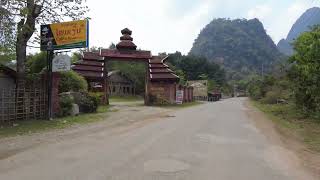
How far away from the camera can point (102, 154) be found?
12781 mm

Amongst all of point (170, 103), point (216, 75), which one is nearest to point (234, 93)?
point (216, 75)

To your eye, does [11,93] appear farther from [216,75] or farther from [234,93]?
[234,93]

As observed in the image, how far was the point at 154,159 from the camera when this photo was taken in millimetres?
12000

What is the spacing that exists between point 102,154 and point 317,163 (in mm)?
5397

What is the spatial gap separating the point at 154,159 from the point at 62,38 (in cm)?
1639

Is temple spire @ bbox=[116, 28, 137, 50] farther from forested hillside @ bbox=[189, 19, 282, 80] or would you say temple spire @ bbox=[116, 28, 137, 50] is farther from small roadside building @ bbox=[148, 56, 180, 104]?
forested hillside @ bbox=[189, 19, 282, 80]

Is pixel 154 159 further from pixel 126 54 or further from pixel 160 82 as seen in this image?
pixel 160 82

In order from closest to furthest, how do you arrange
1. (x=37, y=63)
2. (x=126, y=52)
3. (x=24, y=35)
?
(x=24, y=35)
(x=37, y=63)
(x=126, y=52)

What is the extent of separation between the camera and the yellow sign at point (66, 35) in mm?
26844

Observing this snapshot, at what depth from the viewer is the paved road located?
32.8 ft

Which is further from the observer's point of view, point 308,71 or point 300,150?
point 308,71

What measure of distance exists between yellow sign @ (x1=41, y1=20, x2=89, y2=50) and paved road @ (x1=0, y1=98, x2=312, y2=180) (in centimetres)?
1012

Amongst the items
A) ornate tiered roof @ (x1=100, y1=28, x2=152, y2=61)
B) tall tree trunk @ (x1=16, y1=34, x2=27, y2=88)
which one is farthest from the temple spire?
Result: tall tree trunk @ (x1=16, y1=34, x2=27, y2=88)

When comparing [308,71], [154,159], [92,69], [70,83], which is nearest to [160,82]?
[92,69]
